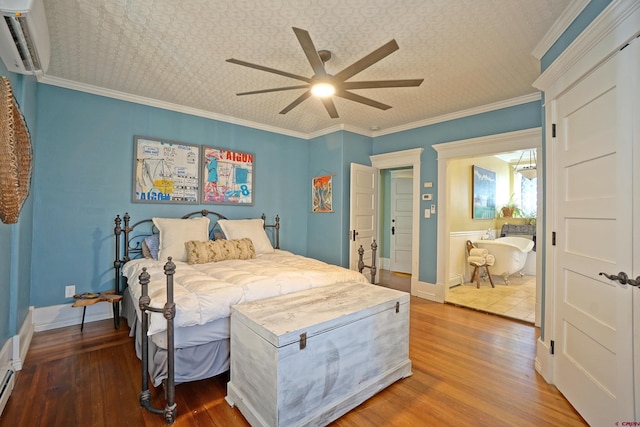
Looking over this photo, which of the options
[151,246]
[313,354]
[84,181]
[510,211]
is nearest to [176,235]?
[151,246]

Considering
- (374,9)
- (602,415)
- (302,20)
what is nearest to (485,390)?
(602,415)

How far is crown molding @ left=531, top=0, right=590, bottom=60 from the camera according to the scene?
1836 millimetres

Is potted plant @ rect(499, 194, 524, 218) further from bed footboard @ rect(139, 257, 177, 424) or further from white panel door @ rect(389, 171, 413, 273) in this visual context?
bed footboard @ rect(139, 257, 177, 424)

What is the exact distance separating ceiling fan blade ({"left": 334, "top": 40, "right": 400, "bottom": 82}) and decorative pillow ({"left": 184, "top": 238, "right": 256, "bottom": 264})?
2.10 m

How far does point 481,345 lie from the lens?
2.72m

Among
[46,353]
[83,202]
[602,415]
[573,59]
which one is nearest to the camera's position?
[602,415]

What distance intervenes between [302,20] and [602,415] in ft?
10.1

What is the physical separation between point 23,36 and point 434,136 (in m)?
4.26

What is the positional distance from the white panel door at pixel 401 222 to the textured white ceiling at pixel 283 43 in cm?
282

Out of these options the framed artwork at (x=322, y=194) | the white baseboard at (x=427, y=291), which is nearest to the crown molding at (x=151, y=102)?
the framed artwork at (x=322, y=194)

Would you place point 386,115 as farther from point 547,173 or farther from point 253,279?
point 253,279

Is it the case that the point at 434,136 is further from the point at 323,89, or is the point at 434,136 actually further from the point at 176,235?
the point at 176,235

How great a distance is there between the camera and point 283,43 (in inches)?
93.0

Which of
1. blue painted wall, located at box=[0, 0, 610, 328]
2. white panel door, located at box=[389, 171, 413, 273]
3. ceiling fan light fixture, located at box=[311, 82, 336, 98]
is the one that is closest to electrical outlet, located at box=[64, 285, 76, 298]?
blue painted wall, located at box=[0, 0, 610, 328]
